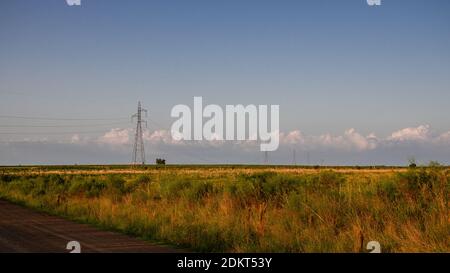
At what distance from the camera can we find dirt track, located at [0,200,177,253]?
12062 mm

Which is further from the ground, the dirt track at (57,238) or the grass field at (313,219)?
the grass field at (313,219)

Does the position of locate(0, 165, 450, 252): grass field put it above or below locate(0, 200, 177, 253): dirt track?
above

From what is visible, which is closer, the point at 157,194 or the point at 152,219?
the point at 152,219

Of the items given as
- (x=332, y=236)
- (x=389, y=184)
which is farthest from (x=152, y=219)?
(x=389, y=184)

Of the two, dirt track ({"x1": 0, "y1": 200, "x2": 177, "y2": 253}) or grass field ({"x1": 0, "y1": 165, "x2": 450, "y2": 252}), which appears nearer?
grass field ({"x1": 0, "y1": 165, "x2": 450, "y2": 252})

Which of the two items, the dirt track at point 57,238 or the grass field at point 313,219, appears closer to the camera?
the grass field at point 313,219

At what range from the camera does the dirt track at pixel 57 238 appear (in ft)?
39.6

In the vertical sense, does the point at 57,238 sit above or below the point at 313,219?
below

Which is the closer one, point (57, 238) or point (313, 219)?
point (57, 238)

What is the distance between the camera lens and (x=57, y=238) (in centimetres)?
1377

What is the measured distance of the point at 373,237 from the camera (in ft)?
40.2
